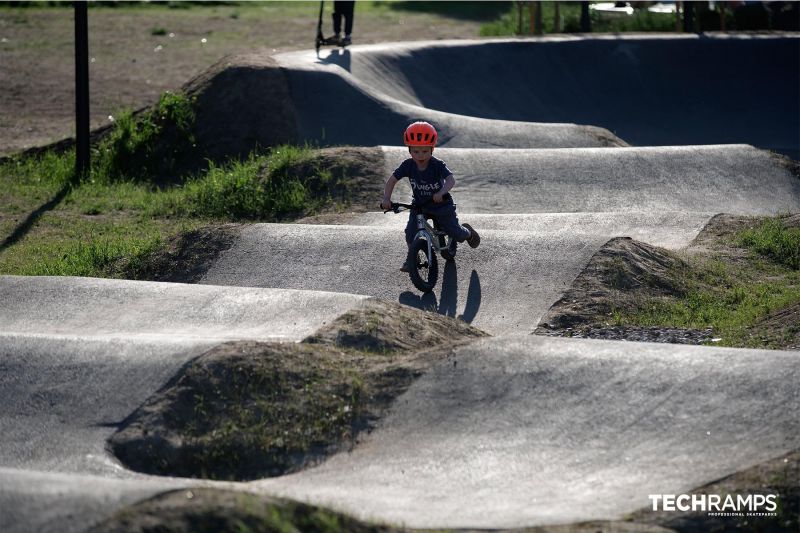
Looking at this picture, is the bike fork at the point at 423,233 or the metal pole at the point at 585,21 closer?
the bike fork at the point at 423,233

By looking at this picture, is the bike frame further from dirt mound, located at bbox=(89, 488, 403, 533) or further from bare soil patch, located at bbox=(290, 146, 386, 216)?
dirt mound, located at bbox=(89, 488, 403, 533)

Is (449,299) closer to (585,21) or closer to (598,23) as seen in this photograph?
(585,21)

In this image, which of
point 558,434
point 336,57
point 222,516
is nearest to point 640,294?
point 558,434

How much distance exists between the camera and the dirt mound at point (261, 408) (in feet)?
19.4

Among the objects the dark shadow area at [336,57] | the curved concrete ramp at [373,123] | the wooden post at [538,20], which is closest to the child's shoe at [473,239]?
the curved concrete ramp at [373,123]

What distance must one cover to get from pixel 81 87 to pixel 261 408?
8.89 meters

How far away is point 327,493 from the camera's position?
5348 mm

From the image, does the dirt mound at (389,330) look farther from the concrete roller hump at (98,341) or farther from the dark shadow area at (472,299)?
the dark shadow area at (472,299)

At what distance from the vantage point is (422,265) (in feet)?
29.6

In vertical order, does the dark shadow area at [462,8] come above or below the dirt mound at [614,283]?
above

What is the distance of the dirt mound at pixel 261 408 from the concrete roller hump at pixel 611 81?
32.7 ft

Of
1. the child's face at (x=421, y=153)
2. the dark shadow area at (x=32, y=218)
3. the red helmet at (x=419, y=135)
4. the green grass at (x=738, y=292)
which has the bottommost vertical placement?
the dark shadow area at (x=32, y=218)

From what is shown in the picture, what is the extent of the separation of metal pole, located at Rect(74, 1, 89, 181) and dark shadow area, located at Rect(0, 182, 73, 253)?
491 mm

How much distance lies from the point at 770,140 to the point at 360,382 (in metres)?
15.0
